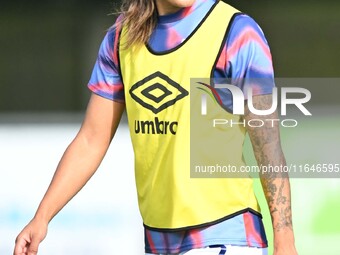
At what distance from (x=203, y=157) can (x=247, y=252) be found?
296mm

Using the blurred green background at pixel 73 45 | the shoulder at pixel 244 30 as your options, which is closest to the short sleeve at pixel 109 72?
the shoulder at pixel 244 30

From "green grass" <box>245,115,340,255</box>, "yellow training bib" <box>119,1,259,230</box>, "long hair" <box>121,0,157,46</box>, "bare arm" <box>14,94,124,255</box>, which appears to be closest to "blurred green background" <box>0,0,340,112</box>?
"green grass" <box>245,115,340,255</box>

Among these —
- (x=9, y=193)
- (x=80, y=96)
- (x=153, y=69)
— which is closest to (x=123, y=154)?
(x=9, y=193)

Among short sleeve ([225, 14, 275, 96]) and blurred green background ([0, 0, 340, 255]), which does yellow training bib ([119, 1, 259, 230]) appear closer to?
short sleeve ([225, 14, 275, 96])

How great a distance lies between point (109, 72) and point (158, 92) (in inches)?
10.2

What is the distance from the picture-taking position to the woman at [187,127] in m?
2.97

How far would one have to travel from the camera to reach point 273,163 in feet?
9.74

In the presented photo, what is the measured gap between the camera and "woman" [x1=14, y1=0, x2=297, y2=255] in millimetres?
2973

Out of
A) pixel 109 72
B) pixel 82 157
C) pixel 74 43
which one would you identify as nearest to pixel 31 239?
pixel 82 157

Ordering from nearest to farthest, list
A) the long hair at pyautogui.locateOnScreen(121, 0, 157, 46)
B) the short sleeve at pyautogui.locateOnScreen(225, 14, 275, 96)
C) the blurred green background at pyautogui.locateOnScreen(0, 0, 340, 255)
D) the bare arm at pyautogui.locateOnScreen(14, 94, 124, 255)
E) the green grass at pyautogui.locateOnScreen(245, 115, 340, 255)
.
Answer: the short sleeve at pyautogui.locateOnScreen(225, 14, 275, 96), the long hair at pyautogui.locateOnScreen(121, 0, 157, 46), the bare arm at pyautogui.locateOnScreen(14, 94, 124, 255), the green grass at pyautogui.locateOnScreen(245, 115, 340, 255), the blurred green background at pyautogui.locateOnScreen(0, 0, 340, 255)

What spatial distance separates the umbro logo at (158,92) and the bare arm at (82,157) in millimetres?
199

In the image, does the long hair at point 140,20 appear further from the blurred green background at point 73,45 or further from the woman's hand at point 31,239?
the blurred green background at point 73,45

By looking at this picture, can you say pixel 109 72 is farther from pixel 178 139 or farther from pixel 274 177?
pixel 274 177

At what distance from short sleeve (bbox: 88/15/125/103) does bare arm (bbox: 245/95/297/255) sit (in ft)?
1.52
